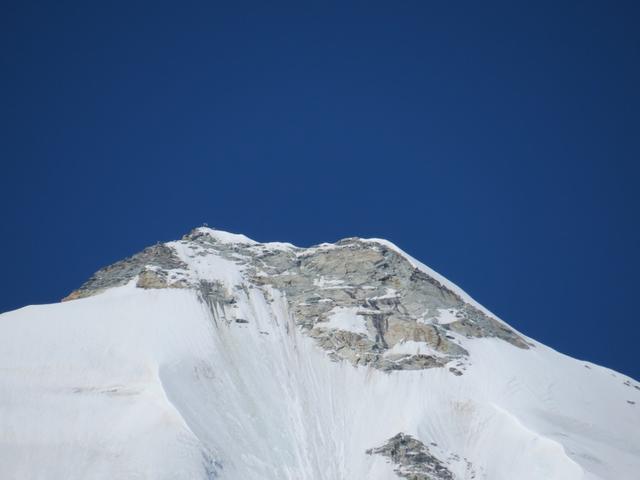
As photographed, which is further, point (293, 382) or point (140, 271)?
point (140, 271)

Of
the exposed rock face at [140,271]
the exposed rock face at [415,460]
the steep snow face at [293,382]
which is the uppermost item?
the exposed rock face at [140,271]

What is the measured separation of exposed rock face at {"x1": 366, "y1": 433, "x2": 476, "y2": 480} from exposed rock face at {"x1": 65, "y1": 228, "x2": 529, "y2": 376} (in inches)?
607

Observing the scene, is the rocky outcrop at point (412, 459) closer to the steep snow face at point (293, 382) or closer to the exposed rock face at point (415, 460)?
the exposed rock face at point (415, 460)

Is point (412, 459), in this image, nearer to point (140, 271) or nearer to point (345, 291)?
point (345, 291)

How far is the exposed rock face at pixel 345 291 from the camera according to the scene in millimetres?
105812

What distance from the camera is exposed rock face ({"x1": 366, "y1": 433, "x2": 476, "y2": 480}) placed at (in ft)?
273

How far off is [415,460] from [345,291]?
34.7 m

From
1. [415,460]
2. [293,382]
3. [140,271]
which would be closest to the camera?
[415,460]

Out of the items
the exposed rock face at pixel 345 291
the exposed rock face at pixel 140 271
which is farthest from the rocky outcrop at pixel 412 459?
the exposed rock face at pixel 140 271

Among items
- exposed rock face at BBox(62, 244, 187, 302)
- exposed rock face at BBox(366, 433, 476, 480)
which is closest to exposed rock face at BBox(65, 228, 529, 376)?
exposed rock face at BBox(62, 244, 187, 302)

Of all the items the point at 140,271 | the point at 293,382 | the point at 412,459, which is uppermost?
the point at 140,271

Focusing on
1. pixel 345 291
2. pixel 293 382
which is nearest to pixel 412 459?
pixel 293 382

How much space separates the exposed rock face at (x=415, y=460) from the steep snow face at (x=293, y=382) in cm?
17

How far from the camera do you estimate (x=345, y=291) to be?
381 ft
